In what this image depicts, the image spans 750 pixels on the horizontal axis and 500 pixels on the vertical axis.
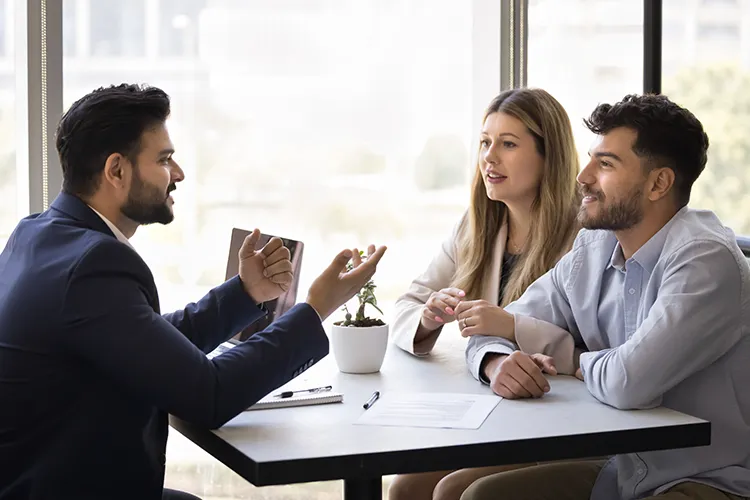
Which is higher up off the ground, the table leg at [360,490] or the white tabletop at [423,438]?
the white tabletop at [423,438]

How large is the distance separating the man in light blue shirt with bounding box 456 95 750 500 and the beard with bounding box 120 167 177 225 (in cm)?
73

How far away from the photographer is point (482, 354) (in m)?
2.09

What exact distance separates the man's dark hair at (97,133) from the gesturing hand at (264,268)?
382mm

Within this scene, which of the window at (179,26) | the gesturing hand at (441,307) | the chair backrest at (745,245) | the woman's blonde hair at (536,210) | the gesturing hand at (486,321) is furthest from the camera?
the window at (179,26)

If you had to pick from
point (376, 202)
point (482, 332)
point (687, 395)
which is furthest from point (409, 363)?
point (376, 202)

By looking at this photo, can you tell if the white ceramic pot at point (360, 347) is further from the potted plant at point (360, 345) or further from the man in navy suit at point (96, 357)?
the man in navy suit at point (96, 357)

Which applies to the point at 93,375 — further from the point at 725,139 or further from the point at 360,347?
the point at 725,139

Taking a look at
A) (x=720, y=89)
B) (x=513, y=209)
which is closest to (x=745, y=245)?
(x=720, y=89)

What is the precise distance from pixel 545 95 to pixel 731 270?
963 mm

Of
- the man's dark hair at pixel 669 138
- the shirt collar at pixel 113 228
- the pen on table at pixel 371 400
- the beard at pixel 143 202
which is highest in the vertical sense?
the man's dark hair at pixel 669 138

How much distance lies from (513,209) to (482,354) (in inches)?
27.8

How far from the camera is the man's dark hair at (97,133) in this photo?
1.79m

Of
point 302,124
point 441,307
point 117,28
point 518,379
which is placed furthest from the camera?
point 302,124

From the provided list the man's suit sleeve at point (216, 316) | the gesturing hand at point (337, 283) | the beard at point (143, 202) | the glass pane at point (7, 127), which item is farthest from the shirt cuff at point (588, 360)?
the glass pane at point (7, 127)
